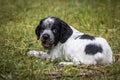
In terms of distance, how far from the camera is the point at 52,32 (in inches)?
331

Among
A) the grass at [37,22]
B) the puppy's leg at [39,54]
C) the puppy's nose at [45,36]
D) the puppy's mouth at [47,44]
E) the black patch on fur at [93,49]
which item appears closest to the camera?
the grass at [37,22]

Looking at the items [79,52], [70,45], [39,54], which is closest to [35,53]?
[39,54]

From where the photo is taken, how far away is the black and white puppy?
789 cm

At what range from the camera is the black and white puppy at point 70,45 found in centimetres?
789

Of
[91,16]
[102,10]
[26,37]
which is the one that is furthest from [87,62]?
[102,10]

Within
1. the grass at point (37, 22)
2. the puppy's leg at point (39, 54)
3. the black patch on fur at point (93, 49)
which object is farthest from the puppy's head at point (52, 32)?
the black patch on fur at point (93, 49)

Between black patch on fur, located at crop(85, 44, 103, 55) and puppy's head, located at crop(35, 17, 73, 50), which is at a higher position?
puppy's head, located at crop(35, 17, 73, 50)

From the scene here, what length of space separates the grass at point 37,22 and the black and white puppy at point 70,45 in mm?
163

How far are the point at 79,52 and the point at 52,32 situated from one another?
26.7 inches

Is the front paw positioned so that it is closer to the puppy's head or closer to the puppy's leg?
the puppy's leg

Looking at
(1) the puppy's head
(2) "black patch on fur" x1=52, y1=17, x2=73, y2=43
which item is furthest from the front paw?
(2) "black patch on fur" x1=52, y1=17, x2=73, y2=43

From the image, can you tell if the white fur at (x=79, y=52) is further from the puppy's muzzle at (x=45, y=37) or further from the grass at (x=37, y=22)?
the puppy's muzzle at (x=45, y=37)

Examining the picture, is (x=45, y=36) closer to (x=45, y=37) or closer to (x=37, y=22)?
(x=45, y=37)

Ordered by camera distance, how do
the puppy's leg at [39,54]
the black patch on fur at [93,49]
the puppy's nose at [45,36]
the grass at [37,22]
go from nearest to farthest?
the grass at [37,22]
the black patch on fur at [93,49]
the puppy's nose at [45,36]
the puppy's leg at [39,54]
